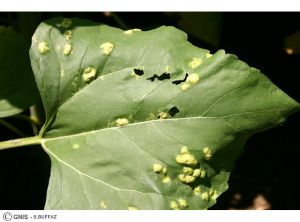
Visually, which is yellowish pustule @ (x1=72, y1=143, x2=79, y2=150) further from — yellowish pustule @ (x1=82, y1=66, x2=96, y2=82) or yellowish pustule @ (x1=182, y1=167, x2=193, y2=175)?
yellowish pustule @ (x1=182, y1=167, x2=193, y2=175)

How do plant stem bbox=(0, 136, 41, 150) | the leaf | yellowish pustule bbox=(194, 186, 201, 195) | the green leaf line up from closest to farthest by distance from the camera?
the leaf < yellowish pustule bbox=(194, 186, 201, 195) < plant stem bbox=(0, 136, 41, 150) < the green leaf

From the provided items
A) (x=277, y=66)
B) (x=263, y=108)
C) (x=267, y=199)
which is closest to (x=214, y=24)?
(x=277, y=66)

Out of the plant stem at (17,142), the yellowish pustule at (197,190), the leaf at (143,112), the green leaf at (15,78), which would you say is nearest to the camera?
the leaf at (143,112)

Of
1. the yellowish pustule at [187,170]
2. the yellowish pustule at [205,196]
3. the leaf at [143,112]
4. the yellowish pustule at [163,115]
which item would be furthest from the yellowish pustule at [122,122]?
the yellowish pustule at [205,196]

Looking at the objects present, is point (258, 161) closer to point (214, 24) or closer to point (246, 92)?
point (214, 24)

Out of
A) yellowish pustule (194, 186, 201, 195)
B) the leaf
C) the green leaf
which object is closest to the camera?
the leaf

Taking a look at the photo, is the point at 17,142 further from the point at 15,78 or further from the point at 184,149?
the point at 184,149

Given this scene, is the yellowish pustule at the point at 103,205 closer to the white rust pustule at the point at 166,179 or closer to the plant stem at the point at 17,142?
the white rust pustule at the point at 166,179

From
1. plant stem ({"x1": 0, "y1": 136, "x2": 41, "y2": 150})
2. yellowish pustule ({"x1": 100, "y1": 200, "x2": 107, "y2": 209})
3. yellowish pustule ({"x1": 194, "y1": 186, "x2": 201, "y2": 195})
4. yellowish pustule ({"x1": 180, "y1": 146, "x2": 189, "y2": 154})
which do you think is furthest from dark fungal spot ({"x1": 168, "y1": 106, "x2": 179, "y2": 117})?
plant stem ({"x1": 0, "y1": 136, "x2": 41, "y2": 150})

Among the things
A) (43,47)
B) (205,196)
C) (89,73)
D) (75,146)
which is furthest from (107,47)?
(205,196)
